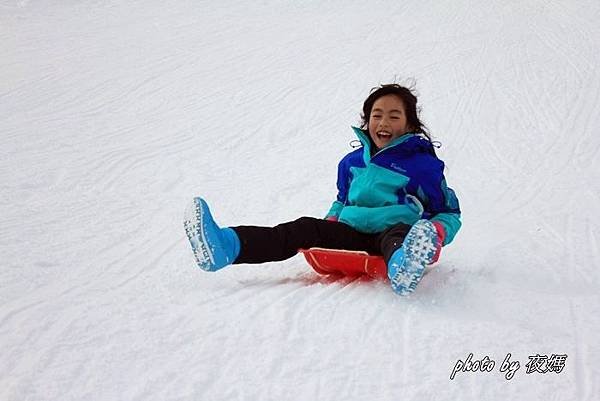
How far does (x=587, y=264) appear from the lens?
2859 mm

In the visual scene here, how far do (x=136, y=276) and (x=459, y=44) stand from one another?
7.80 m

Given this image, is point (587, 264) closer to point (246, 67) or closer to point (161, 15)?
point (246, 67)

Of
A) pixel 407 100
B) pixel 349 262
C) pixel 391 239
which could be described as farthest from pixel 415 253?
pixel 407 100

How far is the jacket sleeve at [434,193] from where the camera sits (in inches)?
105

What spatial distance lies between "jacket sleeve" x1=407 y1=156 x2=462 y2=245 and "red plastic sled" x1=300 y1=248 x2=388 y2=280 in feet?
1.23

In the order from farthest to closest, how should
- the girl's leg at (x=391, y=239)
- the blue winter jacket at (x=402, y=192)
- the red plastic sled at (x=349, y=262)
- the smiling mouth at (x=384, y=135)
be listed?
the smiling mouth at (x=384, y=135), the blue winter jacket at (x=402, y=192), the red plastic sled at (x=349, y=262), the girl's leg at (x=391, y=239)

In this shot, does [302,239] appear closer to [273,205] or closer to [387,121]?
[387,121]

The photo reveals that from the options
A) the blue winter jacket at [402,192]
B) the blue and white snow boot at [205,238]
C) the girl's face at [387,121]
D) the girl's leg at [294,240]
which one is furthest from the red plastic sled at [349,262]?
the girl's face at [387,121]

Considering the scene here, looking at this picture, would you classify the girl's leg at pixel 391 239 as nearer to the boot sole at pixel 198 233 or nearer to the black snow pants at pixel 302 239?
the black snow pants at pixel 302 239

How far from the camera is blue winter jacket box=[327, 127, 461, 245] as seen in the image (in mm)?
2637

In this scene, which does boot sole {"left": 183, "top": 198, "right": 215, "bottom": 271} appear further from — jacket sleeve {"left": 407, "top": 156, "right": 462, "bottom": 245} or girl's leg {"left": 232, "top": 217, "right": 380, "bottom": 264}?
jacket sleeve {"left": 407, "top": 156, "right": 462, "bottom": 245}

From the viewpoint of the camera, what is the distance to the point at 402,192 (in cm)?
270

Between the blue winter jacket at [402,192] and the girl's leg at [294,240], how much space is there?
96mm

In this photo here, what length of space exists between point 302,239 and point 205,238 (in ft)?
1.41
